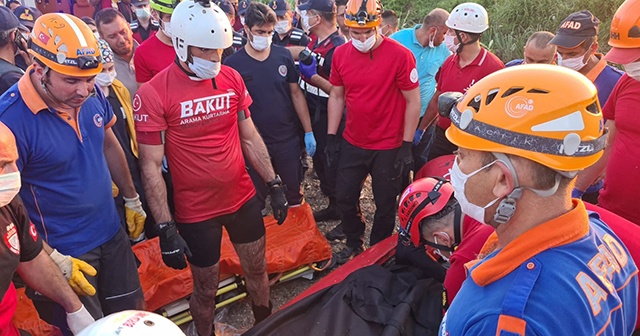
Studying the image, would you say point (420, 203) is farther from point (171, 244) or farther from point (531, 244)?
point (171, 244)

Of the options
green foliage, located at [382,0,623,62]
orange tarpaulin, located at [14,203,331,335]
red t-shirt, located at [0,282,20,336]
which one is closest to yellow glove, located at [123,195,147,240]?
orange tarpaulin, located at [14,203,331,335]

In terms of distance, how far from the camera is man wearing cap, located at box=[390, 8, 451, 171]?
5.41 m

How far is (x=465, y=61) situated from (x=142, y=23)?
4350mm

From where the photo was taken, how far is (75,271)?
2514 millimetres

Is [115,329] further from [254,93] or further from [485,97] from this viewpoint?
[254,93]

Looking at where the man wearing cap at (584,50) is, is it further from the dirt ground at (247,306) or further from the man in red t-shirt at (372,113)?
the dirt ground at (247,306)

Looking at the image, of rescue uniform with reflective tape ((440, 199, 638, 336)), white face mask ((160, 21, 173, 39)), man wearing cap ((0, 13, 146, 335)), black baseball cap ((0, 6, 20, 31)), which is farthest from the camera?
white face mask ((160, 21, 173, 39))

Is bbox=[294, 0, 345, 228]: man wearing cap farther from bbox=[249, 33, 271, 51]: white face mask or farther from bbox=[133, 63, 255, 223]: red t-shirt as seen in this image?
bbox=[133, 63, 255, 223]: red t-shirt

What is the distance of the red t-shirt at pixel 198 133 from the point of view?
302 centimetres

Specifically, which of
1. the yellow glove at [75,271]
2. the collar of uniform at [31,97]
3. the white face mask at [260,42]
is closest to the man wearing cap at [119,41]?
the white face mask at [260,42]

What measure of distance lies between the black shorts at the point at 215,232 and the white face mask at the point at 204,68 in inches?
37.1

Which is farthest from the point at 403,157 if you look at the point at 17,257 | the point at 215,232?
the point at 17,257

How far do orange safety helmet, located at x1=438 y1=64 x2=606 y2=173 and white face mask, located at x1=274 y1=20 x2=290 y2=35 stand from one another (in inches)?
192

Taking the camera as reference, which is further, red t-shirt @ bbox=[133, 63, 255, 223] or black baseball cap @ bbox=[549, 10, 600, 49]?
black baseball cap @ bbox=[549, 10, 600, 49]
